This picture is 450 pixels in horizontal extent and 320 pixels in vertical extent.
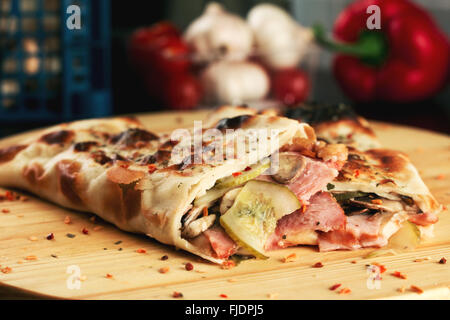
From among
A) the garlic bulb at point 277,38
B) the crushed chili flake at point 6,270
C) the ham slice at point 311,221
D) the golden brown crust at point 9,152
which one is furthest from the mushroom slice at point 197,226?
the garlic bulb at point 277,38

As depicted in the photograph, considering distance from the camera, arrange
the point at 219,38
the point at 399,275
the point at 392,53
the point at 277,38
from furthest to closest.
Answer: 1. the point at 392,53
2. the point at 277,38
3. the point at 219,38
4. the point at 399,275

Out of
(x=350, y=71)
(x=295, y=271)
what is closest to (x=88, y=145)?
(x=295, y=271)

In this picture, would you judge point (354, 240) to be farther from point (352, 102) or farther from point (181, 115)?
point (352, 102)

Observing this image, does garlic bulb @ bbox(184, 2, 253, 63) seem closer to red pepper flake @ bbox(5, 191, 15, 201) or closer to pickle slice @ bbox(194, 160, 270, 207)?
red pepper flake @ bbox(5, 191, 15, 201)

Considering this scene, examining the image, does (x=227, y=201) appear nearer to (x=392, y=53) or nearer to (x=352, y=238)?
(x=352, y=238)

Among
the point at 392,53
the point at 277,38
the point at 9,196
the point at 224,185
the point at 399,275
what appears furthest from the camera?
the point at 392,53

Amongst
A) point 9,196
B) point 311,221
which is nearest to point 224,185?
point 311,221
